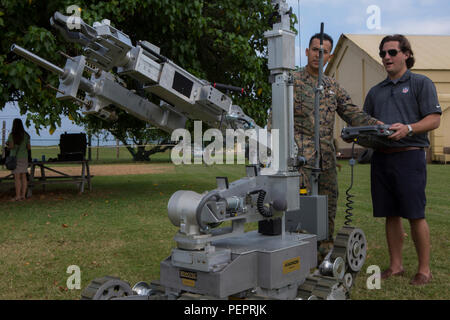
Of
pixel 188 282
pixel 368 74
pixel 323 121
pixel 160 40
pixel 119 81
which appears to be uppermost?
pixel 368 74

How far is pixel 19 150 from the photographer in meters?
10.4

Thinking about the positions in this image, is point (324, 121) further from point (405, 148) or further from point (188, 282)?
point (188, 282)

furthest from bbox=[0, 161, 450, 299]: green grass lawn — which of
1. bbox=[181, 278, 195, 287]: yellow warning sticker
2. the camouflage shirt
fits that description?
bbox=[181, 278, 195, 287]: yellow warning sticker

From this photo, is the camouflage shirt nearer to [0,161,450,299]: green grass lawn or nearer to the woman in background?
[0,161,450,299]: green grass lawn

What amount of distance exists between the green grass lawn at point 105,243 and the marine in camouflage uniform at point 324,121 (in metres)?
1.00

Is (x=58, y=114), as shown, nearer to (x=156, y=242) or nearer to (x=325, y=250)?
(x=156, y=242)

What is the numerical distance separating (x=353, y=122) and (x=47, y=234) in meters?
4.76

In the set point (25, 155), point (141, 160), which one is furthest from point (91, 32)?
point (141, 160)

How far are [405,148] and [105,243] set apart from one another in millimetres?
3960

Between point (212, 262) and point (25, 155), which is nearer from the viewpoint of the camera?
point (212, 262)

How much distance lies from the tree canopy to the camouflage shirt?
4868mm

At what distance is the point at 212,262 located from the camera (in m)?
2.75

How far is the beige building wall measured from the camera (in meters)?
24.2

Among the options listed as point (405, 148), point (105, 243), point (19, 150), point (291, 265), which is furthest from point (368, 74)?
point (291, 265)
